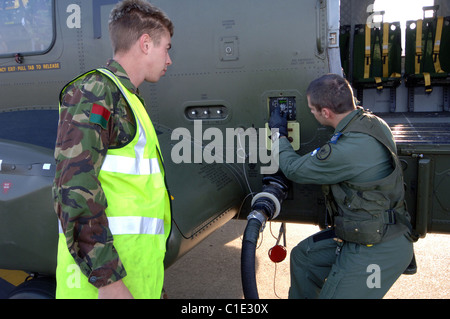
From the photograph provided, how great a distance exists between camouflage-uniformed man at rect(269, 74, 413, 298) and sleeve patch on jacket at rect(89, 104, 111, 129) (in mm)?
1364

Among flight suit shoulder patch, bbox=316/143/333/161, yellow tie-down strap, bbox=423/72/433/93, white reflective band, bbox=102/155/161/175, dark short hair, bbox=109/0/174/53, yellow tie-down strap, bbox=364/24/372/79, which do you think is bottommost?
flight suit shoulder patch, bbox=316/143/333/161

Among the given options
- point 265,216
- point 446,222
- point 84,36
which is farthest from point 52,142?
point 446,222

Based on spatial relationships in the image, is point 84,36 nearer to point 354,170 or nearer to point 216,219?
point 216,219

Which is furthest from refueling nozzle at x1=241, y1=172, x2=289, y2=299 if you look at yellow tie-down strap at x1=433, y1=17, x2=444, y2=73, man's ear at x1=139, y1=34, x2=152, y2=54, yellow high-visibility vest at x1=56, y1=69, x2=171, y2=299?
yellow tie-down strap at x1=433, y1=17, x2=444, y2=73

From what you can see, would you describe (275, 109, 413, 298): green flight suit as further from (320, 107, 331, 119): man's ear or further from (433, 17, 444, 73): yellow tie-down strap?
(433, 17, 444, 73): yellow tie-down strap

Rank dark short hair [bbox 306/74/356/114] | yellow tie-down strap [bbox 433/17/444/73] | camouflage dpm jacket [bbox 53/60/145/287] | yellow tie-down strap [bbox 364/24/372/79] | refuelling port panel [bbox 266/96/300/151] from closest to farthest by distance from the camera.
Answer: camouflage dpm jacket [bbox 53/60/145/287] → dark short hair [bbox 306/74/356/114] → refuelling port panel [bbox 266/96/300/151] → yellow tie-down strap [bbox 433/17/444/73] → yellow tie-down strap [bbox 364/24/372/79]

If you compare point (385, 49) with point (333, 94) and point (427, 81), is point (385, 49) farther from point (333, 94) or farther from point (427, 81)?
point (333, 94)

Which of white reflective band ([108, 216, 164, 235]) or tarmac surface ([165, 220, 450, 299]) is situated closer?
white reflective band ([108, 216, 164, 235])

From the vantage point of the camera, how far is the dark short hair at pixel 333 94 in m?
2.28

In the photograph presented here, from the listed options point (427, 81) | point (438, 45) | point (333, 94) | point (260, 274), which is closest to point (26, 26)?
point (333, 94)

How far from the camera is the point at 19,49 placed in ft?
10.3

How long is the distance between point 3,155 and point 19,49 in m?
1.41

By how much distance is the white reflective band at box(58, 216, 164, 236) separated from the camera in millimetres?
1266

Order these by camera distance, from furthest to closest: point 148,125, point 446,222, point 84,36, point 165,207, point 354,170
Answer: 1. point 84,36
2. point 446,222
3. point 354,170
4. point 165,207
5. point 148,125
